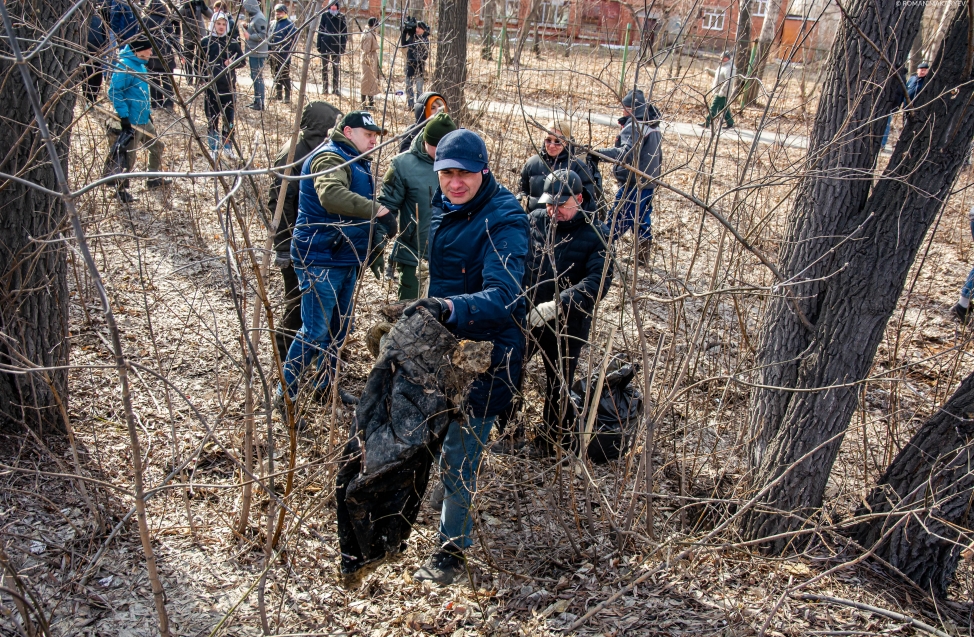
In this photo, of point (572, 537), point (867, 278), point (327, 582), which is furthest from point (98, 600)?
point (867, 278)

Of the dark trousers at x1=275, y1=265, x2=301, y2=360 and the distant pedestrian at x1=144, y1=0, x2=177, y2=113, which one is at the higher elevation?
the distant pedestrian at x1=144, y1=0, x2=177, y2=113

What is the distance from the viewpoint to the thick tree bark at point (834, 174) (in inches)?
119

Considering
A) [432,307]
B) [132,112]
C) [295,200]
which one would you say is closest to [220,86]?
[132,112]

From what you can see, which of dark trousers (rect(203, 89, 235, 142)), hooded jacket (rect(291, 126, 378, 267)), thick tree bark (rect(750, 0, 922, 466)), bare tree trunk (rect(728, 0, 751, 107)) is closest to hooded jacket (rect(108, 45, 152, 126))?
dark trousers (rect(203, 89, 235, 142))

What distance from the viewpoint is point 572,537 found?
334cm

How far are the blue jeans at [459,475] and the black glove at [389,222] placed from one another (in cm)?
152

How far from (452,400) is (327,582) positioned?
110 centimetres

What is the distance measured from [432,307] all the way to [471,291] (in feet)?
1.36

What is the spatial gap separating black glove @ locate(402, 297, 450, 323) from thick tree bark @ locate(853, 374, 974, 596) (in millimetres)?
2135

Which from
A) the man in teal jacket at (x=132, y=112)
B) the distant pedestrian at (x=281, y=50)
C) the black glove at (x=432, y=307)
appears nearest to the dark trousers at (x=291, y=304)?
the distant pedestrian at (x=281, y=50)

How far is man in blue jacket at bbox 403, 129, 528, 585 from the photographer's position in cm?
284

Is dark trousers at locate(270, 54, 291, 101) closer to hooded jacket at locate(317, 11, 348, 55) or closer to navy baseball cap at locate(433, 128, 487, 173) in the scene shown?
navy baseball cap at locate(433, 128, 487, 173)

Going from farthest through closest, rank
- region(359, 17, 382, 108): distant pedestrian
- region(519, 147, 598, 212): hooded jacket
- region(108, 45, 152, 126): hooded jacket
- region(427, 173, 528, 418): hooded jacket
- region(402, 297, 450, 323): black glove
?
region(359, 17, 382, 108): distant pedestrian < region(108, 45, 152, 126): hooded jacket < region(519, 147, 598, 212): hooded jacket < region(427, 173, 528, 418): hooded jacket < region(402, 297, 450, 323): black glove

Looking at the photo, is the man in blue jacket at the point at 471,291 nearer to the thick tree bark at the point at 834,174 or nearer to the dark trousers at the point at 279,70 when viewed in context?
the dark trousers at the point at 279,70
